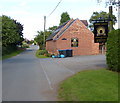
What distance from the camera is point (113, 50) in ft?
42.0

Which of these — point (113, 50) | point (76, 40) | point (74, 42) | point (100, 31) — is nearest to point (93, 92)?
point (113, 50)

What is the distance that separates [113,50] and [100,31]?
6.04 feet

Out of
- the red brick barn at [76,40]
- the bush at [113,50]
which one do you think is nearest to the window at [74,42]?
the red brick barn at [76,40]

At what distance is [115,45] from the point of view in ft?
41.4

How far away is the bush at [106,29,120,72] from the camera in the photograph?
12.4 m

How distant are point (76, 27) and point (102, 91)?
31.5m

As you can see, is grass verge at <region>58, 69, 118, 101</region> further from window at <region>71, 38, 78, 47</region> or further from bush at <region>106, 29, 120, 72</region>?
window at <region>71, 38, 78, 47</region>

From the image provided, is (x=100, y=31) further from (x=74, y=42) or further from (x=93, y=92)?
(x=74, y=42)

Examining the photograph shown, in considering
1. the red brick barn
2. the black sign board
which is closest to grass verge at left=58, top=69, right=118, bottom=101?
the black sign board

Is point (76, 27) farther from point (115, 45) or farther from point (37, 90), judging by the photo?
Answer: point (37, 90)

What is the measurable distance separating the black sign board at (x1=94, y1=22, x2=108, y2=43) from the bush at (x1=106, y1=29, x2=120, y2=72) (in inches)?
30.4

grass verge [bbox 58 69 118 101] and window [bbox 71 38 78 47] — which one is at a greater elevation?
window [bbox 71 38 78 47]

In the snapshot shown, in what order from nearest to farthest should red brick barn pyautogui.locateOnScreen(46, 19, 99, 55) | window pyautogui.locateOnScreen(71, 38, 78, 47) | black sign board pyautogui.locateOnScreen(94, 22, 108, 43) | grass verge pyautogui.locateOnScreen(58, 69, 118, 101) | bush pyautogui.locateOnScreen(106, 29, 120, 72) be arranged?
1. grass verge pyautogui.locateOnScreen(58, 69, 118, 101)
2. bush pyautogui.locateOnScreen(106, 29, 120, 72)
3. black sign board pyautogui.locateOnScreen(94, 22, 108, 43)
4. red brick barn pyautogui.locateOnScreen(46, 19, 99, 55)
5. window pyautogui.locateOnScreen(71, 38, 78, 47)

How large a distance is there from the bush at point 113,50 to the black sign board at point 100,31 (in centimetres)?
77
